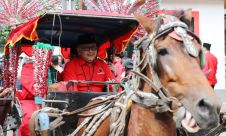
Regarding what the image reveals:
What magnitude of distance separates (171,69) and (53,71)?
3.07 metres

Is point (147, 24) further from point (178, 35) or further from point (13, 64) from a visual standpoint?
point (13, 64)

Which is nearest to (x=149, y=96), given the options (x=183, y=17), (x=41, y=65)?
(x=183, y=17)

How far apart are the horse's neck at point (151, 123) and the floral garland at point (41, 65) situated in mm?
1779

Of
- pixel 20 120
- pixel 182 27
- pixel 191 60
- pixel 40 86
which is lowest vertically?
pixel 20 120

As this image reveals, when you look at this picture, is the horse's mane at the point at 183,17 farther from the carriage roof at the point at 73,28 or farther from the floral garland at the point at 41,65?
the floral garland at the point at 41,65

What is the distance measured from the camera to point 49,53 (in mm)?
5777

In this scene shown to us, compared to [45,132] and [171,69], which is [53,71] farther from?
[171,69]

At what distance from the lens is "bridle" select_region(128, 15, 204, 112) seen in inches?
157

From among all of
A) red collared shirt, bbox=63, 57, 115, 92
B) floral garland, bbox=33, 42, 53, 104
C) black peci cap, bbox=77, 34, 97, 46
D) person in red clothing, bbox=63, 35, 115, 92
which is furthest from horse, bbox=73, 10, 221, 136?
black peci cap, bbox=77, 34, 97, 46

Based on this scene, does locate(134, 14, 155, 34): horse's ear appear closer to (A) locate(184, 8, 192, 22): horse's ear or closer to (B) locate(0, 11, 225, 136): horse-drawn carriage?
(B) locate(0, 11, 225, 136): horse-drawn carriage

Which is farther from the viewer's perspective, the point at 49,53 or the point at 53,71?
the point at 53,71

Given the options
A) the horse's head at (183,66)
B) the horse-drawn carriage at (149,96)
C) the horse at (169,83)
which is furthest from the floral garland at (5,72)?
the horse's head at (183,66)

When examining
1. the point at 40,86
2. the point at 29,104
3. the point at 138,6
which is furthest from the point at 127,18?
the point at 29,104

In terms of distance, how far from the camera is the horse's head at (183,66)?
370 centimetres
